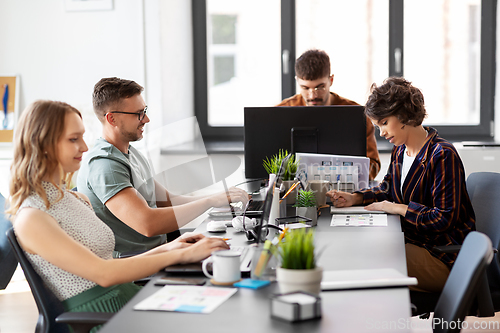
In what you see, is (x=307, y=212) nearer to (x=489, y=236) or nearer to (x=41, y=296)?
(x=489, y=236)

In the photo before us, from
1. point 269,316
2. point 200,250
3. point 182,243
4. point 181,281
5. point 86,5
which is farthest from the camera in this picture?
point 86,5

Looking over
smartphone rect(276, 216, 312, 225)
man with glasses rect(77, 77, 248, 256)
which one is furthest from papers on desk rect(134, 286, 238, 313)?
man with glasses rect(77, 77, 248, 256)

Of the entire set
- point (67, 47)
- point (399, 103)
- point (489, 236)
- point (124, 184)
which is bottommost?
point (489, 236)

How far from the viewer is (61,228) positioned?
140cm

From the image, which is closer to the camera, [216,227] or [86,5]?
[216,227]

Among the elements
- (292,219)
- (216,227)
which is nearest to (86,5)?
(216,227)

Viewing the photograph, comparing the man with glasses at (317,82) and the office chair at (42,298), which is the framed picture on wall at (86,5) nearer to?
the man with glasses at (317,82)

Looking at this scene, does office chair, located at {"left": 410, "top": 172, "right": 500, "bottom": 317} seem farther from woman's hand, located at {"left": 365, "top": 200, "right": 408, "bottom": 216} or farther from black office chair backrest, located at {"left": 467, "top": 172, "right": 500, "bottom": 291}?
woman's hand, located at {"left": 365, "top": 200, "right": 408, "bottom": 216}

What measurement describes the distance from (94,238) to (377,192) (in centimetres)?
133

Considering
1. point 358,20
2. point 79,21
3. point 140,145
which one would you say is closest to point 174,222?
point 140,145

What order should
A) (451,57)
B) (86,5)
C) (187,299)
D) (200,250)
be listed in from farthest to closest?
1. (451,57)
2. (86,5)
3. (200,250)
4. (187,299)

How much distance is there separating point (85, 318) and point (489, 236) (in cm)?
154

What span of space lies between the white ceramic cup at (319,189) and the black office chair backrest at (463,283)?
0.94m

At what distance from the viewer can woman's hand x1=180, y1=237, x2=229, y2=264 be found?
1441 millimetres
